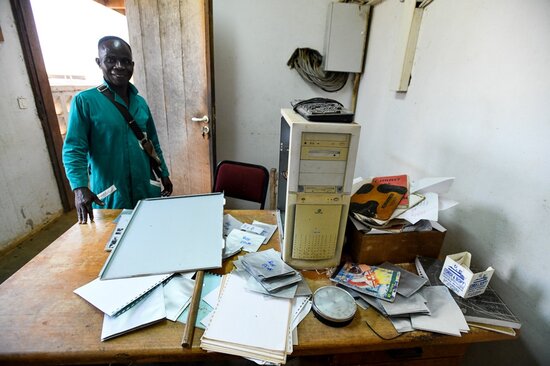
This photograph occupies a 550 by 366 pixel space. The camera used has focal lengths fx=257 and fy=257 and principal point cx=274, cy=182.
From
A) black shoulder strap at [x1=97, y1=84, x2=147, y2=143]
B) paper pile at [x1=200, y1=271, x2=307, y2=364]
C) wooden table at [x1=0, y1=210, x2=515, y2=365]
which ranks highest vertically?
black shoulder strap at [x1=97, y1=84, x2=147, y2=143]

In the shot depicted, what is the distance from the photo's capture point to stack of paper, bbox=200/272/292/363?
622 mm

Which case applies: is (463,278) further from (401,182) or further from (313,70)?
(313,70)

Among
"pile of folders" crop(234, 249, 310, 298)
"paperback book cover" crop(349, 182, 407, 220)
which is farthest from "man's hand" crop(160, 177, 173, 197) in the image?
"paperback book cover" crop(349, 182, 407, 220)

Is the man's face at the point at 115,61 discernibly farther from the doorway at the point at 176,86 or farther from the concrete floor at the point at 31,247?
the concrete floor at the point at 31,247

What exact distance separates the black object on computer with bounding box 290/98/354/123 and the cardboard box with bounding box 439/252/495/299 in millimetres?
562

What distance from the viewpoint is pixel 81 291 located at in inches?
30.1

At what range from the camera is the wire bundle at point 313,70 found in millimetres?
2275

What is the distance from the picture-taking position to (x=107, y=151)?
1.35 meters

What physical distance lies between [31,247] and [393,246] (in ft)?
9.11

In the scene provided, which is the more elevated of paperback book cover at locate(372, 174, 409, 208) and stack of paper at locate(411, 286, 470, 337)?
paperback book cover at locate(372, 174, 409, 208)

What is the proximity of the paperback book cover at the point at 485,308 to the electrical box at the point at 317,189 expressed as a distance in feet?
1.06

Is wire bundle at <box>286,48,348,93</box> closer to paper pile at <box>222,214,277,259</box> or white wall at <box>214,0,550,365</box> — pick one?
white wall at <box>214,0,550,365</box>

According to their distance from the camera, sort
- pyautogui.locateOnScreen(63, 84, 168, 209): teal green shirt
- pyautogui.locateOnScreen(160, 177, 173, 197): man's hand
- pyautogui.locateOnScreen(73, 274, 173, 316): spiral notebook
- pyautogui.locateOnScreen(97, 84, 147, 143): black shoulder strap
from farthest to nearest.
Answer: pyautogui.locateOnScreen(160, 177, 173, 197): man's hand, pyautogui.locateOnScreen(97, 84, 147, 143): black shoulder strap, pyautogui.locateOnScreen(63, 84, 168, 209): teal green shirt, pyautogui.locateOnScreen(73, 274, 173, 316): spiral notebook

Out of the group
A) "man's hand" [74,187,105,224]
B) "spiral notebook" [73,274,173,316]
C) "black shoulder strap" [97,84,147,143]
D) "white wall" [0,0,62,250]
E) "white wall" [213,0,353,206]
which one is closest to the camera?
"spiral notebook" [73,274,173,316]
